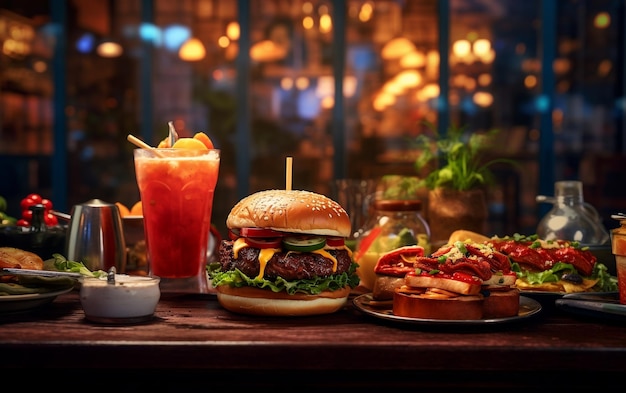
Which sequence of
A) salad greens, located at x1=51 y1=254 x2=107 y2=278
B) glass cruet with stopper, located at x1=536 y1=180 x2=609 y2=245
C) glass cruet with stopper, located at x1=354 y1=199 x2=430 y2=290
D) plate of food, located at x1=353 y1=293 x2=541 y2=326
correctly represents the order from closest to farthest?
plate of food, located at x1=353 y1=293 x2=541 y2=326, salad greens, located at x1=51 y1=254 x2=107 y2=278, glass cruet with stopper, located at x1=354 y1=199 x2=430 y2=290, glass cruet with stopper, located at x1=536 y1=180 x2=609 y2=245

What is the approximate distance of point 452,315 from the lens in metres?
1.57

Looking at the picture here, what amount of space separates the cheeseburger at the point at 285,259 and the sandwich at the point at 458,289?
0.18 m

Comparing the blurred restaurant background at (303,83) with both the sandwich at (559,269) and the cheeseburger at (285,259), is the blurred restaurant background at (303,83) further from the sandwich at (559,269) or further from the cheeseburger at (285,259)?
the cheeseburger at (285,259)

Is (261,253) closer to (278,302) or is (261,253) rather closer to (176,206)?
(278,302)

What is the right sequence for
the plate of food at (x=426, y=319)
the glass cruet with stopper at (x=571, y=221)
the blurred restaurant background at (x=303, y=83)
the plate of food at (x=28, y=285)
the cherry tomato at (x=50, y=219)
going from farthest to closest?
1. the blurred restaurant background at (x=303, y=83)
2. the cherry tomato at (x=50, y=219)
3. the glass cruet with stopper at (x=571, y=221)
4. the plate of food at (x=28, y=285)
5. the plate of food at (x=426, y=319)

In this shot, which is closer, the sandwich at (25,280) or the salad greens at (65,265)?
the sandwich at (25,280)

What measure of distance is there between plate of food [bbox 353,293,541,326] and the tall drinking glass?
0.51 meters

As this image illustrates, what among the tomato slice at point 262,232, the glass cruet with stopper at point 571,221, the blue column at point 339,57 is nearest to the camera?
the tomato slice at point 262,232

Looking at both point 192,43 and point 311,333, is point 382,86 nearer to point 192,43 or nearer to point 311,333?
point 192,43

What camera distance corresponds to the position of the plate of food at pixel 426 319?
1548 mm

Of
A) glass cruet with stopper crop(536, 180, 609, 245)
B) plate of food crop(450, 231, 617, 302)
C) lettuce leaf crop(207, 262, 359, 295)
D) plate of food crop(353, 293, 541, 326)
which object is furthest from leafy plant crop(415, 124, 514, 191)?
lettuce leaf crop(207, 262, 359, 295)

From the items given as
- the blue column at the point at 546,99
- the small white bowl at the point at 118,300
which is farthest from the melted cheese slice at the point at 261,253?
the blue column at the point at 546,99

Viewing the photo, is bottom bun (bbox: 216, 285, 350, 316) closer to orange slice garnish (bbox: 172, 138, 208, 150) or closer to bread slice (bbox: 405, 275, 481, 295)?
bread slice (bbox: 405, 275, 481, 295)

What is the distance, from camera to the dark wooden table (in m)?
1.42
